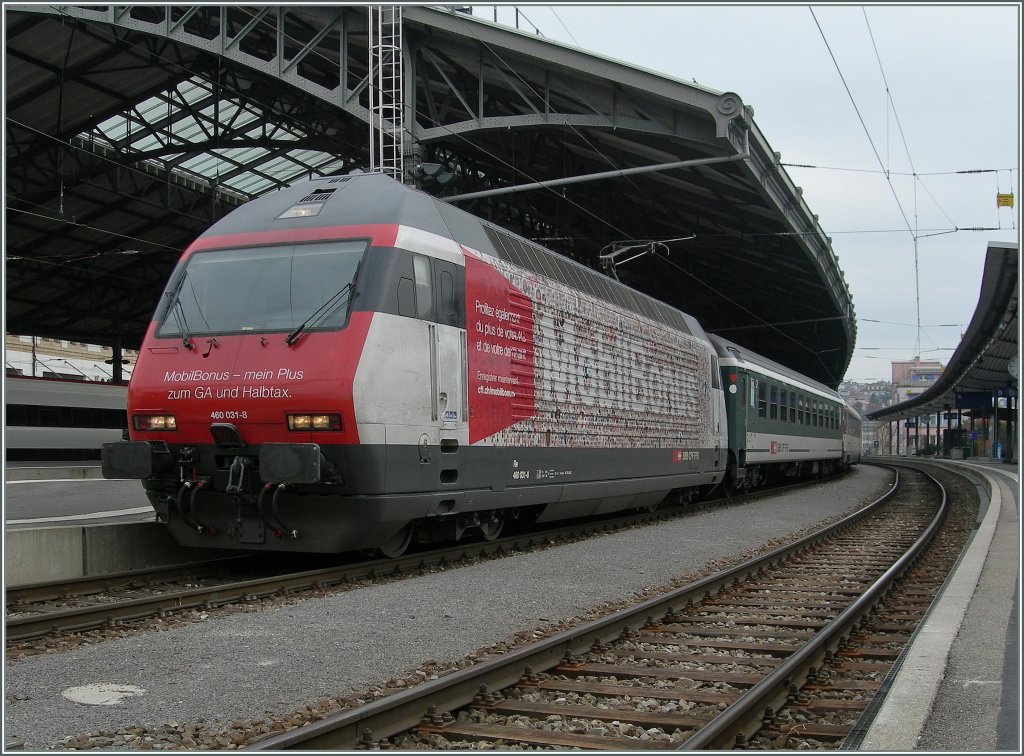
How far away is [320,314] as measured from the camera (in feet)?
28.3

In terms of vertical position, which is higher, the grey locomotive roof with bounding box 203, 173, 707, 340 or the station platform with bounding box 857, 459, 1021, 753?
the grey locomotive roof with bounding box 203, 173, 707, 340

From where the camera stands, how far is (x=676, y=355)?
16.9m

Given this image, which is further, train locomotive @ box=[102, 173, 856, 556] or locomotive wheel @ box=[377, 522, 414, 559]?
locomotive wheel @ box=[377, 522, 414, 559]

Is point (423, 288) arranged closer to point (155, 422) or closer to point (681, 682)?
point (155, 422)

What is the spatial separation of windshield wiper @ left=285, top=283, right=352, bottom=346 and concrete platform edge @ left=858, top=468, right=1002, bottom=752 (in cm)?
541

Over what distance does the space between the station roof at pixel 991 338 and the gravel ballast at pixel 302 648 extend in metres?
7.16

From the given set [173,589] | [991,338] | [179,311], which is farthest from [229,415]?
[991,338]

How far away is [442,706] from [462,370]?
5.18 meters

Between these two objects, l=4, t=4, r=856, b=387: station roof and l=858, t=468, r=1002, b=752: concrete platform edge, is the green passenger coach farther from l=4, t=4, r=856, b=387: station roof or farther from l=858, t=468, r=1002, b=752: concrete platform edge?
l=858, t=468, r=1002, b=752: concrete platform edge

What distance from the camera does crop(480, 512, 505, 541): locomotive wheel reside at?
11039 mm

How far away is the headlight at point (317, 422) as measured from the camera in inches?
327

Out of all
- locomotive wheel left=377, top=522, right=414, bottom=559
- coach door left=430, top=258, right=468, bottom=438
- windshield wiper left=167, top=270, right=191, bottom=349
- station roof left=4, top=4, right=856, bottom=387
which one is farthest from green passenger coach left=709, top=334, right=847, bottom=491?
windshield wiper left=167, top=270, right=191, bottom=349

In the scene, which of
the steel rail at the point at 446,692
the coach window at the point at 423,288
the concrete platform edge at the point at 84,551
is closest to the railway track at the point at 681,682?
the steel rail at the point at 446,692

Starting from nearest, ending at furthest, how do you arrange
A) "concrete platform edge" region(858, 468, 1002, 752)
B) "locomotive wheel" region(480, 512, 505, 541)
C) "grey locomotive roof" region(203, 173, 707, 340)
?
"concrete platform edge" region(858, 468, 1002, 752) → "grey locomotive roof" region(203, 173, 707, 340) → "locomotive wheel" region(480, 512, 505, 541)
